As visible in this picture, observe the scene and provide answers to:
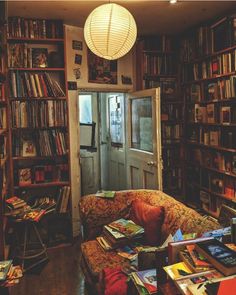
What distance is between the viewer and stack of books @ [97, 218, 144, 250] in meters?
2.53

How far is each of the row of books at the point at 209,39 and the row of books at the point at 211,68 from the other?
10 cm

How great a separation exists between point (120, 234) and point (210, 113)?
2130 mm

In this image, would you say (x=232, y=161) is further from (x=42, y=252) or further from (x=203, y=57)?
(x=42, y=252)

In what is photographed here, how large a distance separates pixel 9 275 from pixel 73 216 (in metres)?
1.91

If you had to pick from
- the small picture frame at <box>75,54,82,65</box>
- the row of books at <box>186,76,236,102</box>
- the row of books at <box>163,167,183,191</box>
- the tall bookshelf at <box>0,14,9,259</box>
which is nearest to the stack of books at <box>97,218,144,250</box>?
the tall bookshelf at <box>0,14,9,259</box>

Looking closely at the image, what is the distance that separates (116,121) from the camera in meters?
4.99

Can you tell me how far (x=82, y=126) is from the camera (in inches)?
209

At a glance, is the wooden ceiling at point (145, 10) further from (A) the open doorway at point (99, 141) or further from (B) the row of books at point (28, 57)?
(A) the open doorway at point (99, 141)

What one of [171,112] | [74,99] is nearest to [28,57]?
[74,99]

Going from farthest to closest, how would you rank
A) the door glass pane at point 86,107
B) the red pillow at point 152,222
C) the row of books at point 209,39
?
1. the door glass pane at point 86,107
2. the row of books at point 209,39
3. the red pillow at point 152,222

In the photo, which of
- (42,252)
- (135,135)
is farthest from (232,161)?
(42,252)

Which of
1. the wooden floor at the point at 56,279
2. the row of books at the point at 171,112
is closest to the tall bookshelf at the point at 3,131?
the wooden floor at the point at 56,279

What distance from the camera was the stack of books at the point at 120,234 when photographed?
2529 mm

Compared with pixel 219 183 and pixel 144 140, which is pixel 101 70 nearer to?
pixel 144 140
